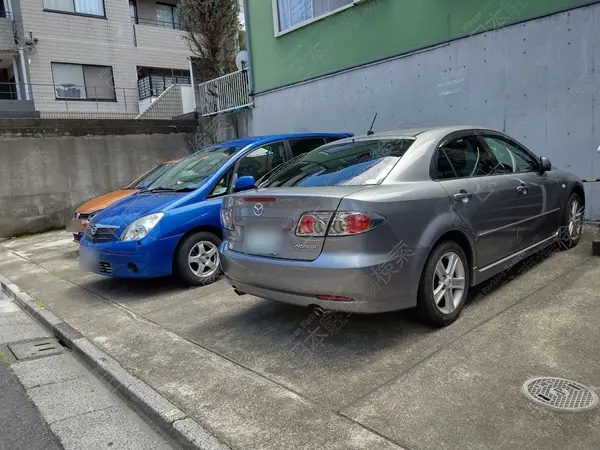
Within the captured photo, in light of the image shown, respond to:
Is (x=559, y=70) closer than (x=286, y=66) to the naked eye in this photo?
Yes

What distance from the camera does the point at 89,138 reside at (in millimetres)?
12164

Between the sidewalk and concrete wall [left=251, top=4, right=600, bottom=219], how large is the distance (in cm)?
646

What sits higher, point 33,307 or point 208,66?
point 208,66

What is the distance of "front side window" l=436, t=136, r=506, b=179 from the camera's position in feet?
12.9

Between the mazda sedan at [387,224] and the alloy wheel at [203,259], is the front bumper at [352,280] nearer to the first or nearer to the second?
the mazda sedan at [387,224]

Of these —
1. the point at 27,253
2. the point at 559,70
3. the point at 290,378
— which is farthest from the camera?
the point at 27,253

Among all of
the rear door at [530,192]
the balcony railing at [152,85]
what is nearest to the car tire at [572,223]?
the rear door at [530,192]

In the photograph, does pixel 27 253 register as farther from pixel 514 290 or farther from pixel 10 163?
pixel 514 290

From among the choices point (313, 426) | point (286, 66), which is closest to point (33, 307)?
point (313, 426)

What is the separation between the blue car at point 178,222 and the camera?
17.2ft

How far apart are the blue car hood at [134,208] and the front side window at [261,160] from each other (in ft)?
2.98

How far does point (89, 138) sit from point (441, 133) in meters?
10.6

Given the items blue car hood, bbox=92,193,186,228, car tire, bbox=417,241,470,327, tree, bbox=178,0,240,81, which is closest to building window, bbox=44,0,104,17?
tree, bbox=178,0,240,81

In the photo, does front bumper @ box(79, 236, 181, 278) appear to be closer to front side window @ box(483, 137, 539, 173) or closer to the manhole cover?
front side window @ box(483, 137, 539, 173)
